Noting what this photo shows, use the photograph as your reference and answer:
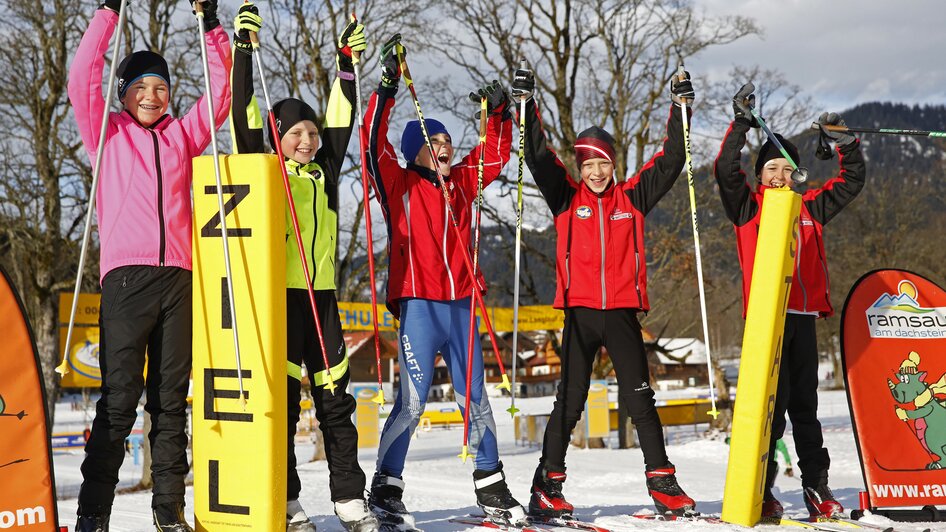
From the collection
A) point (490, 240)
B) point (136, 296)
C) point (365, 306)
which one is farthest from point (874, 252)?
point (136, 296)

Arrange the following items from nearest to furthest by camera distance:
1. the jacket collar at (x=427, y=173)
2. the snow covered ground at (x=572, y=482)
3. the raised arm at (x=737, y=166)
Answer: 1. the jacket collar at (x=427, y=173)
2. the raised arm at (x=737, y=166)
3. the snow covered ground at (x=572, y=482)

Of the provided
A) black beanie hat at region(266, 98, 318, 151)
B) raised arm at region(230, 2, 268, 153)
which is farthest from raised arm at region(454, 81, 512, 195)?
raised arm at region(230, 2, 268, 153)

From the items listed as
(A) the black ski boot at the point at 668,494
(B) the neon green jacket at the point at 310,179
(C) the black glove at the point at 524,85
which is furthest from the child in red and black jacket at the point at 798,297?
(B) the neon green jacket at the point at 310,179

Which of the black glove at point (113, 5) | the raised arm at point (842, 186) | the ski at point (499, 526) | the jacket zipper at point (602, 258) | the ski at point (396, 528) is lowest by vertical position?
the ski at point (499, 526)

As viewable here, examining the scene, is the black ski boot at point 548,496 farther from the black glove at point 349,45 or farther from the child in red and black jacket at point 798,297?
the black glove at point 349,45

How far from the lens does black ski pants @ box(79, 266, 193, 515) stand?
3.34 metres

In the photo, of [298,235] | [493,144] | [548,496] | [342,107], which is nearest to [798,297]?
[548,496]

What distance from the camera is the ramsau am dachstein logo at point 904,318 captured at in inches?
203

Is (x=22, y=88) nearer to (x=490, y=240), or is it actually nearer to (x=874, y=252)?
(x=490, y=240)

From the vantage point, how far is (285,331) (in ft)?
11.1

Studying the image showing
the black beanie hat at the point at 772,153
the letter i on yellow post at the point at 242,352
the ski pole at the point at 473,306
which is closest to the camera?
the letter i on yellow post at the point at 242,352

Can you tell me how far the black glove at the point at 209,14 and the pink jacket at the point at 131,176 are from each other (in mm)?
358

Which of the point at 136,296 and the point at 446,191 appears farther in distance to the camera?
the point at 446,191

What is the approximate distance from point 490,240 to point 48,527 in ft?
41.5
